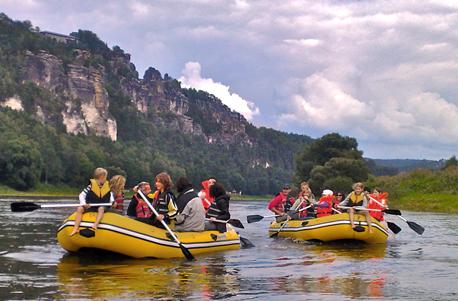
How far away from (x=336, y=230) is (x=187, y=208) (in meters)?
5.65

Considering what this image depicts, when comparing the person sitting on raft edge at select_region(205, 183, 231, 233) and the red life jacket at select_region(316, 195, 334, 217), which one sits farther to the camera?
the red life jacket at select_region(316, 195, 334, 217)

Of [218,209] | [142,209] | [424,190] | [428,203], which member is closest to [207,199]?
[218,209]

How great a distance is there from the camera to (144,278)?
1365 centimetres

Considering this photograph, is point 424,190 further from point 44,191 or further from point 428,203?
point 44,191

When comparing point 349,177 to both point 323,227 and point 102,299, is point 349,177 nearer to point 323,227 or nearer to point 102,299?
point 323,227

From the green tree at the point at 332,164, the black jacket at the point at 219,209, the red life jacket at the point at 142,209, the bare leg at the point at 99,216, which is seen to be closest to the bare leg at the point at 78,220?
the bare leg at the point at 99,216

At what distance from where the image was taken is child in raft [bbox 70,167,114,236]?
15.7 meters

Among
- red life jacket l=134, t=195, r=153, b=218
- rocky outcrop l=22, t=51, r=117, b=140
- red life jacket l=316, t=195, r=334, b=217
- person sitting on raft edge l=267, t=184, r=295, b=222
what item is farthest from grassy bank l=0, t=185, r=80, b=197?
red life jacket l=134, t=195, r=153, b=218

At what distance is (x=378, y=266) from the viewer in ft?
53.2

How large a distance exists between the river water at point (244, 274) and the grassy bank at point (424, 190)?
Result: 3754cm

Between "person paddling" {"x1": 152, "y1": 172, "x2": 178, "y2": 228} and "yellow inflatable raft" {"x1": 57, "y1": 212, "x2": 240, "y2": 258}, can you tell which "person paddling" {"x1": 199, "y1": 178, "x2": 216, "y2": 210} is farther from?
"yellow inflatable raft" {"x1": 57, "y1": 212, "x2": 240, "y2": 258}

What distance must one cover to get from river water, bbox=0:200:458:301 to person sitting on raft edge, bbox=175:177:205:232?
942mm

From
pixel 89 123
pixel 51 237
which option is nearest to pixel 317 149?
pixel 51 237

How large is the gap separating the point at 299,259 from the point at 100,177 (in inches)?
200
